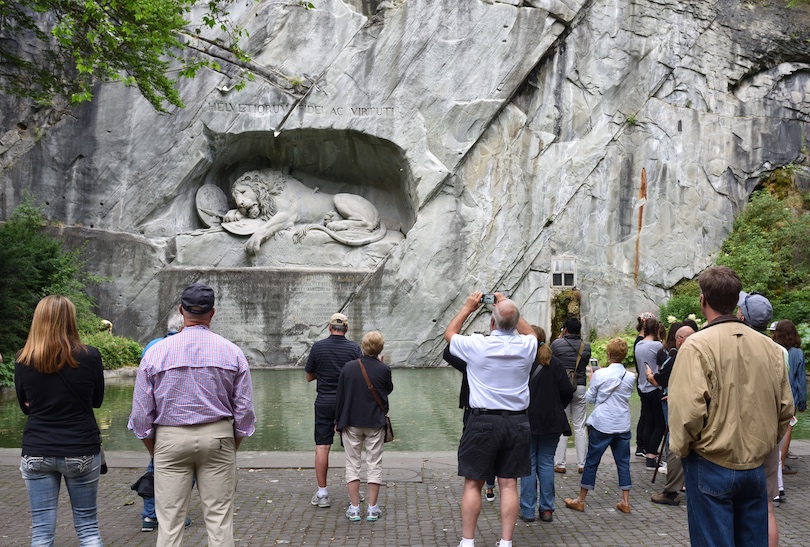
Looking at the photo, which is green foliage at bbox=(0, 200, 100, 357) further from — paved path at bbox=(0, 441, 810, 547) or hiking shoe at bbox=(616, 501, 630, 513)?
hiking shoe at bbox=(616, 501, 630, 513)

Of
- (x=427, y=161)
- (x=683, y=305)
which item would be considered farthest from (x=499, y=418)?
(x=683, y=305)

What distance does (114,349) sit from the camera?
50.6 feet

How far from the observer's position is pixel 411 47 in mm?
18391

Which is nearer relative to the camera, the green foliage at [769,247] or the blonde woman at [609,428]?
the blonde woman at [609,428]

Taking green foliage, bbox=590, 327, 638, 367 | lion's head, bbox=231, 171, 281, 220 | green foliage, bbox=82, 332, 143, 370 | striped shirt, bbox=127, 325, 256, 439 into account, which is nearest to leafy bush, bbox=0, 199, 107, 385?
green foliage, bbox=82, 332, 143, 370

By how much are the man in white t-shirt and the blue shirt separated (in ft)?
4.83

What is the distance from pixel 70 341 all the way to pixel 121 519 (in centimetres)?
215

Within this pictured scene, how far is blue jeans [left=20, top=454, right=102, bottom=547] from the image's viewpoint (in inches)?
152

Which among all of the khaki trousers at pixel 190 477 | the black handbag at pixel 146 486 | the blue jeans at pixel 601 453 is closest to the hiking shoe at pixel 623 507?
the blue jeans at pixel 601 453

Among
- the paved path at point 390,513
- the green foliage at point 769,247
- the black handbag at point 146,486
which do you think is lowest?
the paved path at point 390,513

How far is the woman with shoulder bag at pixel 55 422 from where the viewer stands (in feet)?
12.7

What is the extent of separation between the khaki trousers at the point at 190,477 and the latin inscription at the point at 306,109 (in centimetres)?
1529

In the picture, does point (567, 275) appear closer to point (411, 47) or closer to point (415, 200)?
point (415, 200)

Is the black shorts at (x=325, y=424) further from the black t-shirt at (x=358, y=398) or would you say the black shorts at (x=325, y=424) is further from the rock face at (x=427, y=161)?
the rock face at (x=427, y=161)
